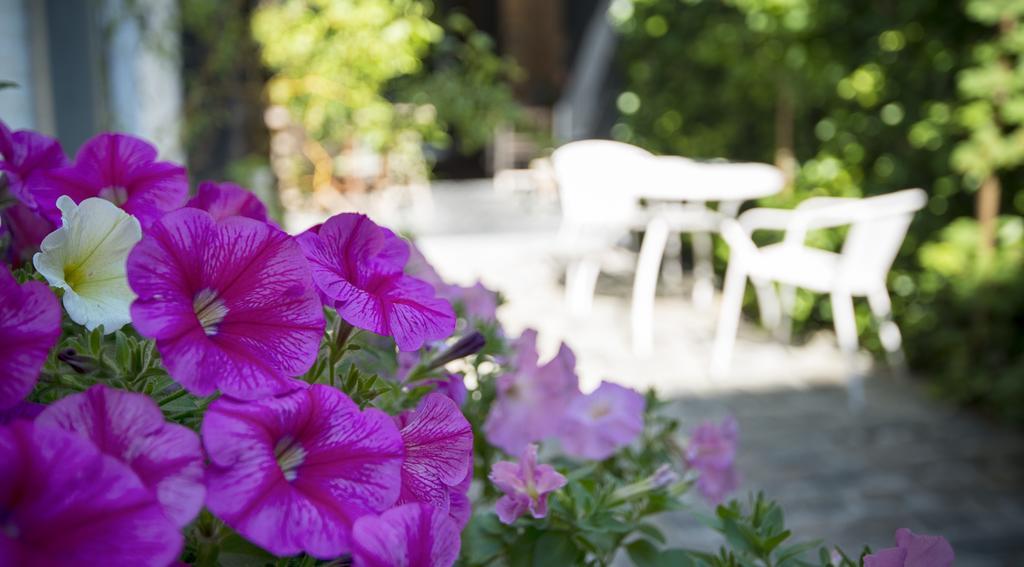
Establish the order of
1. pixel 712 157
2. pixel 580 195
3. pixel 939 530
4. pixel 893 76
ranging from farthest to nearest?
1. pixel 712 157
2. pixel 580 195
3. pixel 893 76
4. pixel 939 530

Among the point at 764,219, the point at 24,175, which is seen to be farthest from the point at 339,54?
the point at 24,175

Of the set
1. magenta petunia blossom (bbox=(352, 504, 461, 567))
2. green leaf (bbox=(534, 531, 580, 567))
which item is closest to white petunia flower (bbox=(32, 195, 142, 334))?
magenta petunia blossom (bbox=(352, 504, 461, 567))

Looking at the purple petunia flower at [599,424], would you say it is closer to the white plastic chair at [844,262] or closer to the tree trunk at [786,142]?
the white plastic chair at [844,262]

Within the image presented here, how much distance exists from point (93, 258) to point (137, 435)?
137 mm

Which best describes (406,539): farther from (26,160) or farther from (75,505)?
(26,160)

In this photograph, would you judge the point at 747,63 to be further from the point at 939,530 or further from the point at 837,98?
the point at 939,530

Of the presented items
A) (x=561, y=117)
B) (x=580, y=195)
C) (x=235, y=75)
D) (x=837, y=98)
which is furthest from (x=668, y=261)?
(x=561, y=117)

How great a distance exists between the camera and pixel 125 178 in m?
0.53

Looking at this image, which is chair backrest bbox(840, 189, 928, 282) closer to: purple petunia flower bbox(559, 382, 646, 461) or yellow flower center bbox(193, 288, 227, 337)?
purple petunia flower bbox(559, 382, 646, 461)

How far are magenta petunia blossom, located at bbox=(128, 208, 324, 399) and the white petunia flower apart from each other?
0.17 ft

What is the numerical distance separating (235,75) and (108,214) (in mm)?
4695

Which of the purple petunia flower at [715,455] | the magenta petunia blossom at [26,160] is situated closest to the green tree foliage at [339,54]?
the purple petunia flower at [715,455]

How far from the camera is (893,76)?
451 centimetres

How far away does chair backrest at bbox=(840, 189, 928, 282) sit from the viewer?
3.75m
